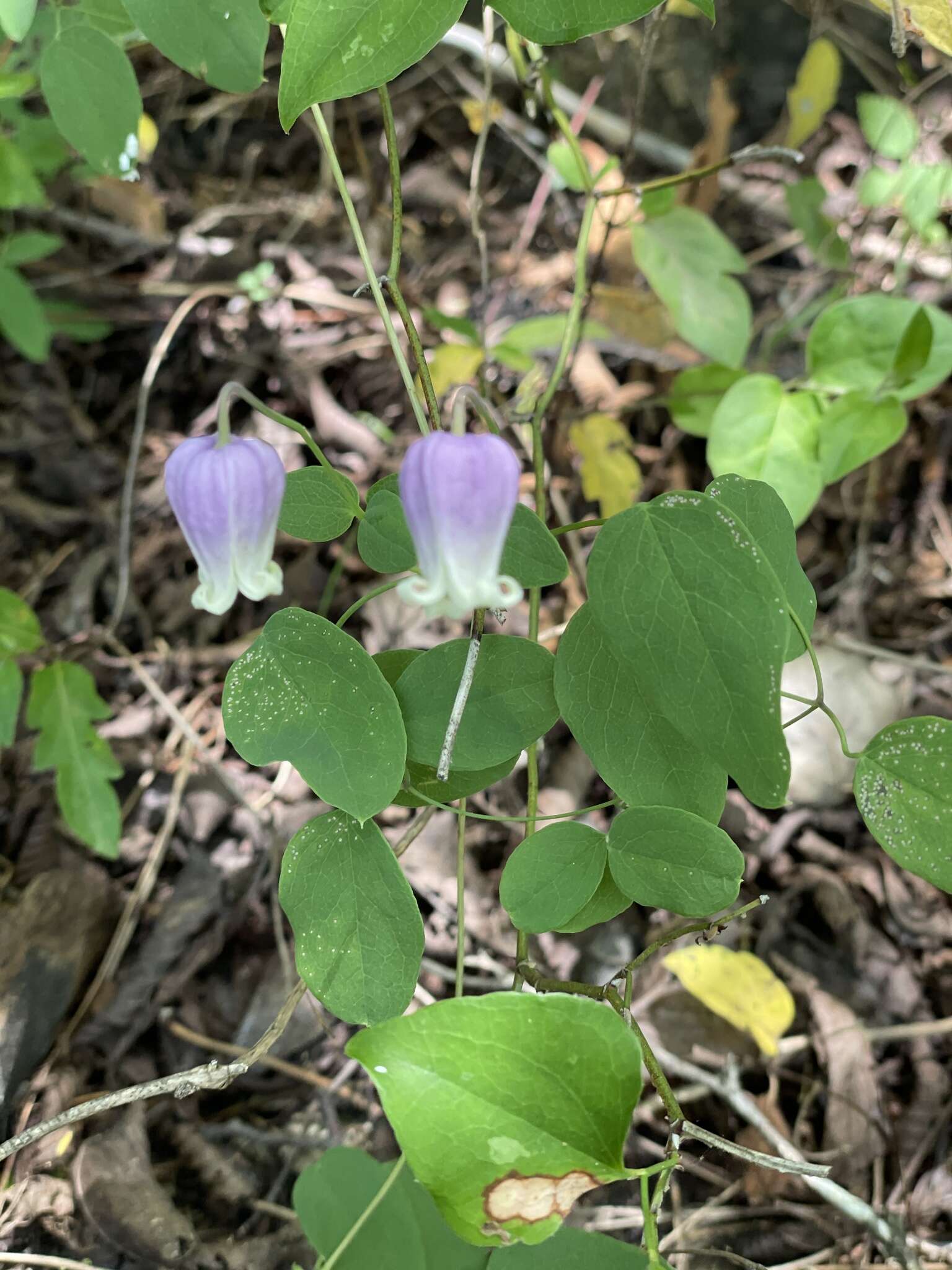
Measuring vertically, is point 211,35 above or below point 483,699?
above

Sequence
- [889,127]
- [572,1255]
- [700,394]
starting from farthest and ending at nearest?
[889,127] < [700,394] < [572,1255]

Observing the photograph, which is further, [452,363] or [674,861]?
[452,363]

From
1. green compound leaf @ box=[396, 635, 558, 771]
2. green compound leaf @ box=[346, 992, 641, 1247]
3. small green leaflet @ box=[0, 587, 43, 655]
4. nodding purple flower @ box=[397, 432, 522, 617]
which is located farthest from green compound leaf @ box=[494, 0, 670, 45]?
small green leaflet @ box=[0, 587, 43, 655]

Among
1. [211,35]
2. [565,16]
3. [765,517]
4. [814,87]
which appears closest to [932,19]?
[565,16]

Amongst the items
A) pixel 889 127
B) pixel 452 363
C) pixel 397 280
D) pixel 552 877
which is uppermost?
pixel 889 127

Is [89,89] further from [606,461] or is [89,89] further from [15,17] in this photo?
[606,461]

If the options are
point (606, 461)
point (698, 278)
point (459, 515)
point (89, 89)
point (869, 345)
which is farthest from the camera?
point (606, 461)
